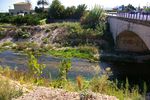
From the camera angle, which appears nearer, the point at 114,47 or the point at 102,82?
the point at 102,82

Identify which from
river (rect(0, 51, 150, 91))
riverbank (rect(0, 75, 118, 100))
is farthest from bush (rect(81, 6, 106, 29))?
riverbank (rect(0, 75, 118, 100))

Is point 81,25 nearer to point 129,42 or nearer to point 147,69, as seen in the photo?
point 129,42

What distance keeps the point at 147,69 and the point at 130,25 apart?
19.0 feet

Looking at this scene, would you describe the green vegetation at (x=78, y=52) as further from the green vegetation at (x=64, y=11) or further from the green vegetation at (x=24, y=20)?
the green vegetation at (x=64, y=11)

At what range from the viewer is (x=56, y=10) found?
69.1m

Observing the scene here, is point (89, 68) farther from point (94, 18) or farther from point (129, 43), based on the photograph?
point (94, 18)

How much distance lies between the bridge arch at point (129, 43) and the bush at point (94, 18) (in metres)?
11.9

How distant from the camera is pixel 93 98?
10.3 meters

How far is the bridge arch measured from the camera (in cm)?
4348

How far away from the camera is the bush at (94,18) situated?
57.5 meters

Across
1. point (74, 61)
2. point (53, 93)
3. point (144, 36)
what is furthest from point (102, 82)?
point (74, 61)

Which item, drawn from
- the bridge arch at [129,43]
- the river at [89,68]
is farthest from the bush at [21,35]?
the bridge arch at [129,43]

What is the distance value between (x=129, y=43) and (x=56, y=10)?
28.6 metres

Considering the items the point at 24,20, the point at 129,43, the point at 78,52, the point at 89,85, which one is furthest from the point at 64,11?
the point at 89,85
